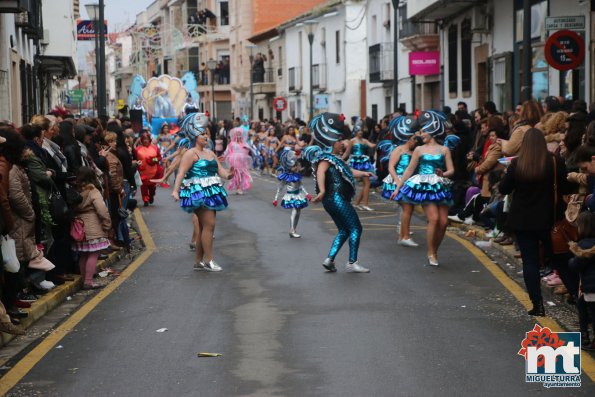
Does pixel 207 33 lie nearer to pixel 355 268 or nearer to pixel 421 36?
pixel 421 36

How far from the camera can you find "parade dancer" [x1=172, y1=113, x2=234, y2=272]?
1398 centimetres

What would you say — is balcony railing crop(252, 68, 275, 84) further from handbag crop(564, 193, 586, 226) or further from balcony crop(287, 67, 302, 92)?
handbag crop(564, 193, 586, 226)

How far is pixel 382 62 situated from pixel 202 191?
3150 centimetres

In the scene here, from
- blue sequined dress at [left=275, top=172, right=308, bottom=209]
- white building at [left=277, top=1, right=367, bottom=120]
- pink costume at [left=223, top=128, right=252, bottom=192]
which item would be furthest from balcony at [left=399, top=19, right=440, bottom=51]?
blue sequined dress at [left=275, top=172, right=308, bottom=209]

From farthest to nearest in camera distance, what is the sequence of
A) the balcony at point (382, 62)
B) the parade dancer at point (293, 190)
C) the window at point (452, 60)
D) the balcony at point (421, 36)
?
the balcony at point (382, 62), the balcony at point (421, 36), the window at point (452, 60), the parade dancer at point (293, 190)

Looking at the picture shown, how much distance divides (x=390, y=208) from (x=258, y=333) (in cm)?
1367

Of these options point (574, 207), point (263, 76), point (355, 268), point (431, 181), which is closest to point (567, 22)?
point (431, 181)

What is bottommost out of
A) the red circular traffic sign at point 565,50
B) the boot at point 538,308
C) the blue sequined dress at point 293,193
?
the boot at point 538,308

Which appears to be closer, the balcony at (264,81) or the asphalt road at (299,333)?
the asphalt road at (299,333)

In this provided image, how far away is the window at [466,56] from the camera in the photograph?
106 feet

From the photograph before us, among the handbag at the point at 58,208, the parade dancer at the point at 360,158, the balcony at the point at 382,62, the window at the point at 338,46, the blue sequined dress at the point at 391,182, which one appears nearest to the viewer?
the handbag at the point at 58,208

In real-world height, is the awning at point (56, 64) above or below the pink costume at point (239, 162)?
above

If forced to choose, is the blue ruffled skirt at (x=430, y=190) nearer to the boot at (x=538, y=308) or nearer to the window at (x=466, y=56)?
the boot at (x=538, y=308)

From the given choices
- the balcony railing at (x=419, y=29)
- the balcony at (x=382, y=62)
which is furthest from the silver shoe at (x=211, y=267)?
the balcony at (x=382, y=62)
